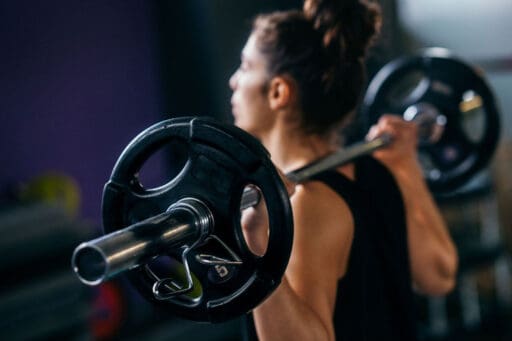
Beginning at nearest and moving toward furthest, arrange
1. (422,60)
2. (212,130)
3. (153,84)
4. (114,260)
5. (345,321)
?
1. (114,260)
2. (212,130)
3. (345,321)
4. (422,60)
5. (153,84)

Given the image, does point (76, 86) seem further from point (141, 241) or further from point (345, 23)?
point (141, 241)

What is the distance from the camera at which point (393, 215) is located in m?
1.29

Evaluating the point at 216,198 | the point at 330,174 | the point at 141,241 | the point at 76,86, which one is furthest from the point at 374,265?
the point at 76,86

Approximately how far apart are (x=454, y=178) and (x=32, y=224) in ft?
4.30

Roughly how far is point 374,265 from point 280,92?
1.03 ft

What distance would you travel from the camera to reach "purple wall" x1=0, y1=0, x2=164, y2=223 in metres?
2.68

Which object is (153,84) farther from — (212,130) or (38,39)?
(212,130)

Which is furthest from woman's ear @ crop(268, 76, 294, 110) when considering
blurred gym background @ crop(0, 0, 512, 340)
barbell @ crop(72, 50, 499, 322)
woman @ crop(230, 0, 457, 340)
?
blurred gym background @ crop(0, 0, 512, 340)

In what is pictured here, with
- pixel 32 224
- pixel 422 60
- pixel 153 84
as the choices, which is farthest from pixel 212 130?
pixel 153 84

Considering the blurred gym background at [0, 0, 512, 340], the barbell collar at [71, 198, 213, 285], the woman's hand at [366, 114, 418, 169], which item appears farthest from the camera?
the blurred gym background at [0, 0, 512, 340]

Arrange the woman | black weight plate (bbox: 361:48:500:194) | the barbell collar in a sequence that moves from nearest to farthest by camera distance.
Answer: the barbell collar
the woman
black weight plate (bbox: 361:48:500:194)

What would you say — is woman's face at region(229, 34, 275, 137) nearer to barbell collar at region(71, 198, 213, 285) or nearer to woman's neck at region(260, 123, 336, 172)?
woman's neck at region(260, 123, 336, 172)

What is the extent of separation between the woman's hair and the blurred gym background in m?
0.99

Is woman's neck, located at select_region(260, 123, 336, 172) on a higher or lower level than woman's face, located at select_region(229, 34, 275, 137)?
lower
